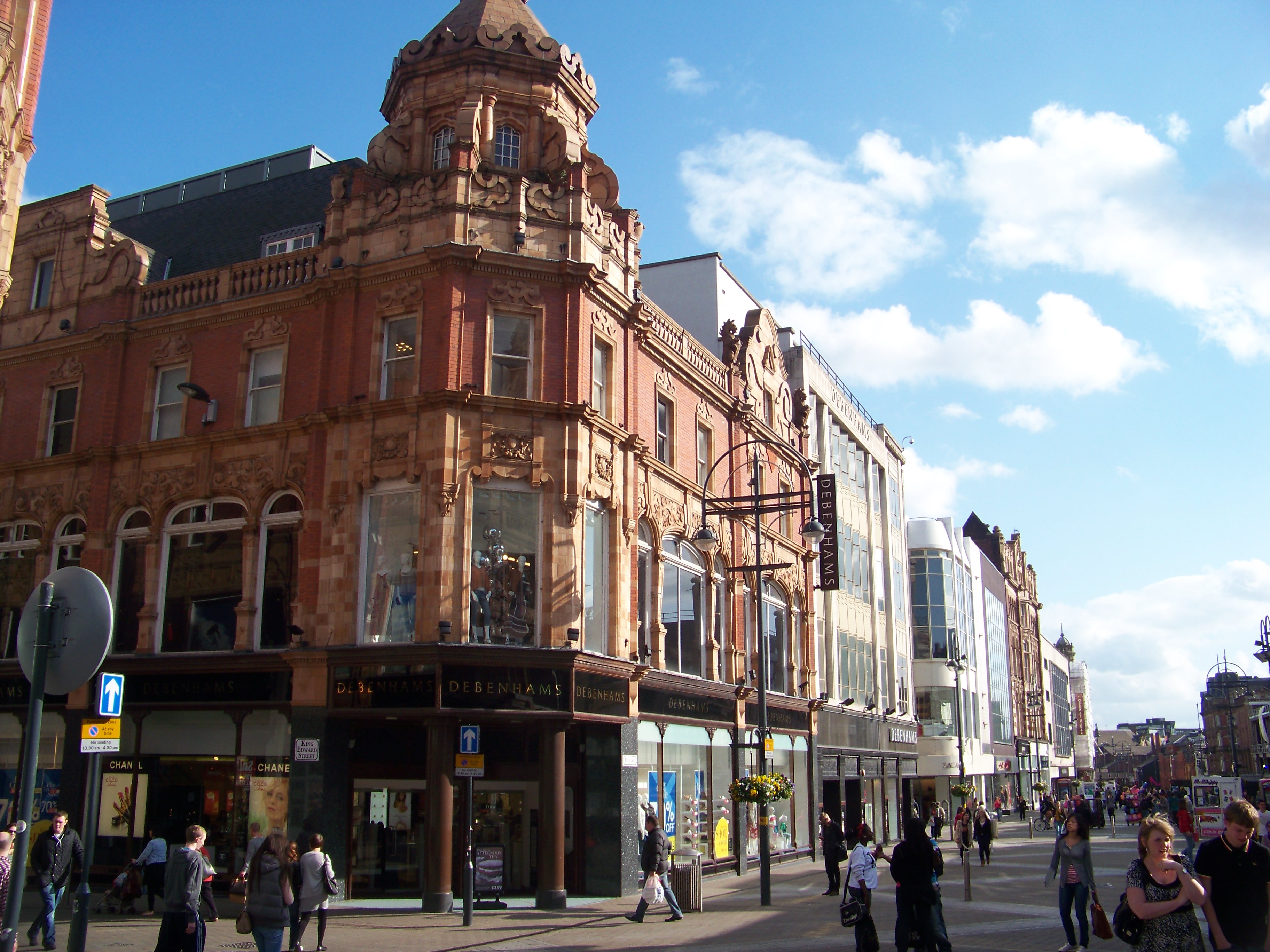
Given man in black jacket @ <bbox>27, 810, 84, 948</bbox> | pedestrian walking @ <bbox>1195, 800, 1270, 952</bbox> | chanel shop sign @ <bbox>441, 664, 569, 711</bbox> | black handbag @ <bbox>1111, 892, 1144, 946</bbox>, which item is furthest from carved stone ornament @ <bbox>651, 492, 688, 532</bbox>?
black handbag @ <bbox>1111, 892, 1144, 946</bbox>

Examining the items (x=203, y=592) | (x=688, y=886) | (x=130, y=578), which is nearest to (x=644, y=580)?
(x=688, y=886)

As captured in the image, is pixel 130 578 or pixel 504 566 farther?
pixel 130 578

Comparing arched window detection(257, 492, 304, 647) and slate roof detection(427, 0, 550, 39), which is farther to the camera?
slate roof detection(427, 0, 550, 39)

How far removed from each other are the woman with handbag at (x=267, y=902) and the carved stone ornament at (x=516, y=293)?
13469mm

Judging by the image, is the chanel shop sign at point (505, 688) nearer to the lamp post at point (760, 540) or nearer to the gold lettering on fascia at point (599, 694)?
the gold lettering on fascia at point (599, 694)

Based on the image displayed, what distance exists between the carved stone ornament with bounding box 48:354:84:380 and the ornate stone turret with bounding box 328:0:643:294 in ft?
26.8

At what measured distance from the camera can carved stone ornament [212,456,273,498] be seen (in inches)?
904

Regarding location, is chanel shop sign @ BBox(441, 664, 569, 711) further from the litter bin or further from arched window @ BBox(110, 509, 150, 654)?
arched window @ BBox(110, 509, 150, 654)

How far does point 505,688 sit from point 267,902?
9.24 metres

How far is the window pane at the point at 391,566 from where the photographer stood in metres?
20.6

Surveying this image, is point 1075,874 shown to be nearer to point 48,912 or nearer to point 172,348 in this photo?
point 48,912

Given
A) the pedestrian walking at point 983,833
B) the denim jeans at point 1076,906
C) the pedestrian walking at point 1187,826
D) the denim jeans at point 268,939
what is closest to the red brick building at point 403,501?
the pedestrian walking at point 983,833

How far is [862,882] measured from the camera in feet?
44.7

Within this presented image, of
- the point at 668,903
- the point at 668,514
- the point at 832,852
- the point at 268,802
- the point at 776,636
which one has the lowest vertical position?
the point at 668,903
